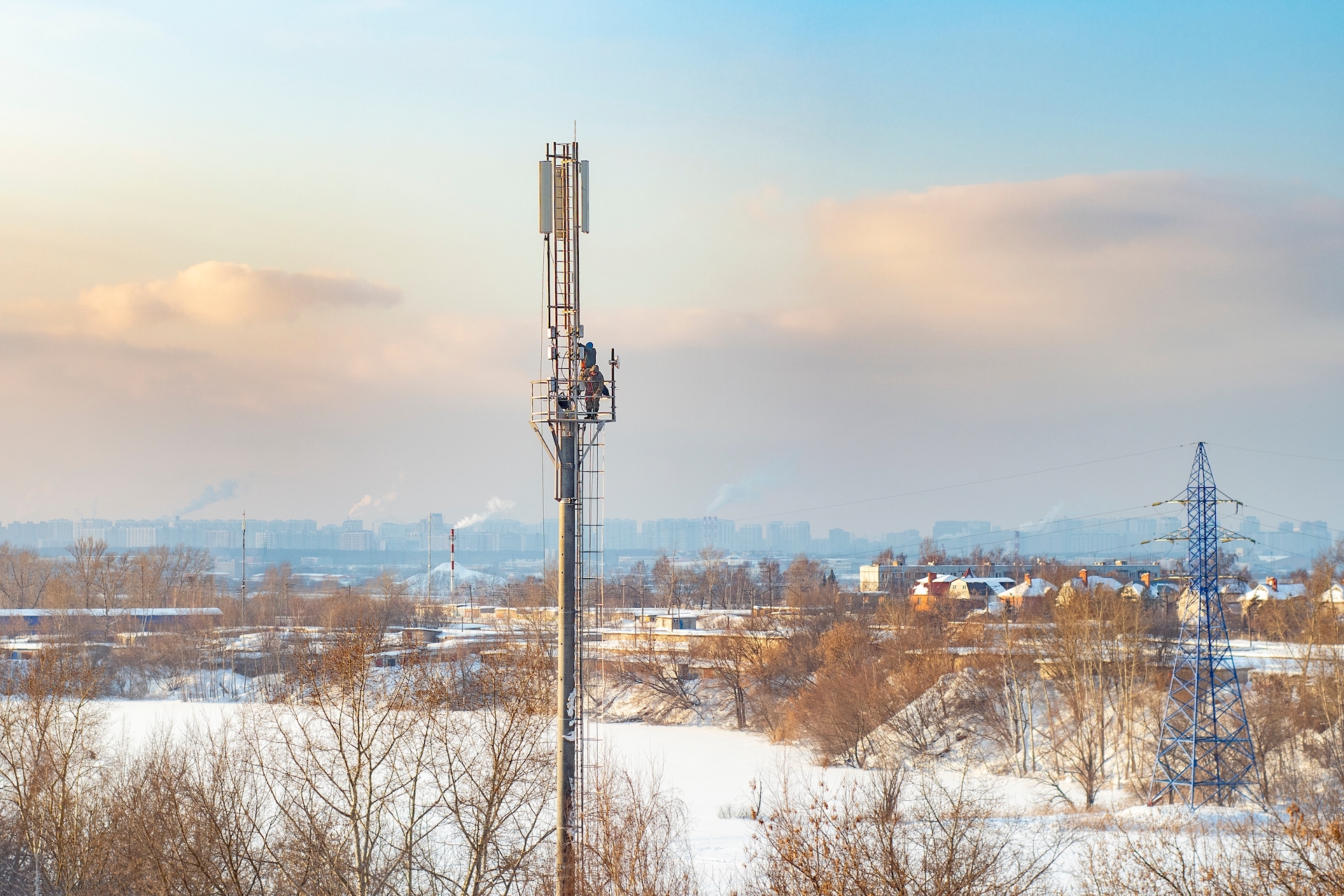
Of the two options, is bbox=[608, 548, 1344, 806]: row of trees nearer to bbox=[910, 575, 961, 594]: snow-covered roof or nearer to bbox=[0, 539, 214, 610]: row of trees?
bbox=[910, 575, 961, 594]: snow-covered roof

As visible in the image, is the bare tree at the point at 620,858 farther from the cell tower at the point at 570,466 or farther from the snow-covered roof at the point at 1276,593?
the snow-covered roof at the point at 1276,593

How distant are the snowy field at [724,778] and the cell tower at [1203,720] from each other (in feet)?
5.92

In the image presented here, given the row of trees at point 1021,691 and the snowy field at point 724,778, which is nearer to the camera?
the snowy field at point 724,778

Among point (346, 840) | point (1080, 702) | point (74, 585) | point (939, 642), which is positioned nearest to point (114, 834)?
point (346, 840)

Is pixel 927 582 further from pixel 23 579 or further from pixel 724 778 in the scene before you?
pixel 23 579

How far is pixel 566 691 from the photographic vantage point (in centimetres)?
1723

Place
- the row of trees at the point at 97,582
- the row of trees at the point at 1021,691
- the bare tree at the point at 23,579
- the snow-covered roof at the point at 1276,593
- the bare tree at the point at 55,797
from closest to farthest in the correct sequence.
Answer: the bare tree at the point at 55,797 → the row of trees at the point at 1021,691 → the snow-covered roof at the point at 1276,593 → the row of trees at the point at 97,582 → the bare tree at the point at 23,579

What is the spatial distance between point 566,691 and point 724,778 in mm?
27758

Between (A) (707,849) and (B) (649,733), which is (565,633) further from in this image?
(B) (649,733)

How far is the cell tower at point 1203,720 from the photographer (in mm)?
32312

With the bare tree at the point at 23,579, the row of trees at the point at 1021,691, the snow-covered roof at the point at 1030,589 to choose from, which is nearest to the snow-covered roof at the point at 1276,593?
the row of trees at the point at 1021,691

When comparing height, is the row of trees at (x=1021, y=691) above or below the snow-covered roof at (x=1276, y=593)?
below

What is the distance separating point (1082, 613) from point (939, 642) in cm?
1064

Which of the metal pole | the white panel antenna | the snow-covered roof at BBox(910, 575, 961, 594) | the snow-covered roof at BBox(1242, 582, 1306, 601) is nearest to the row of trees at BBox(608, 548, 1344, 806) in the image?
the snow-covered roof at BBox(1242, 582, 1306, 601)
